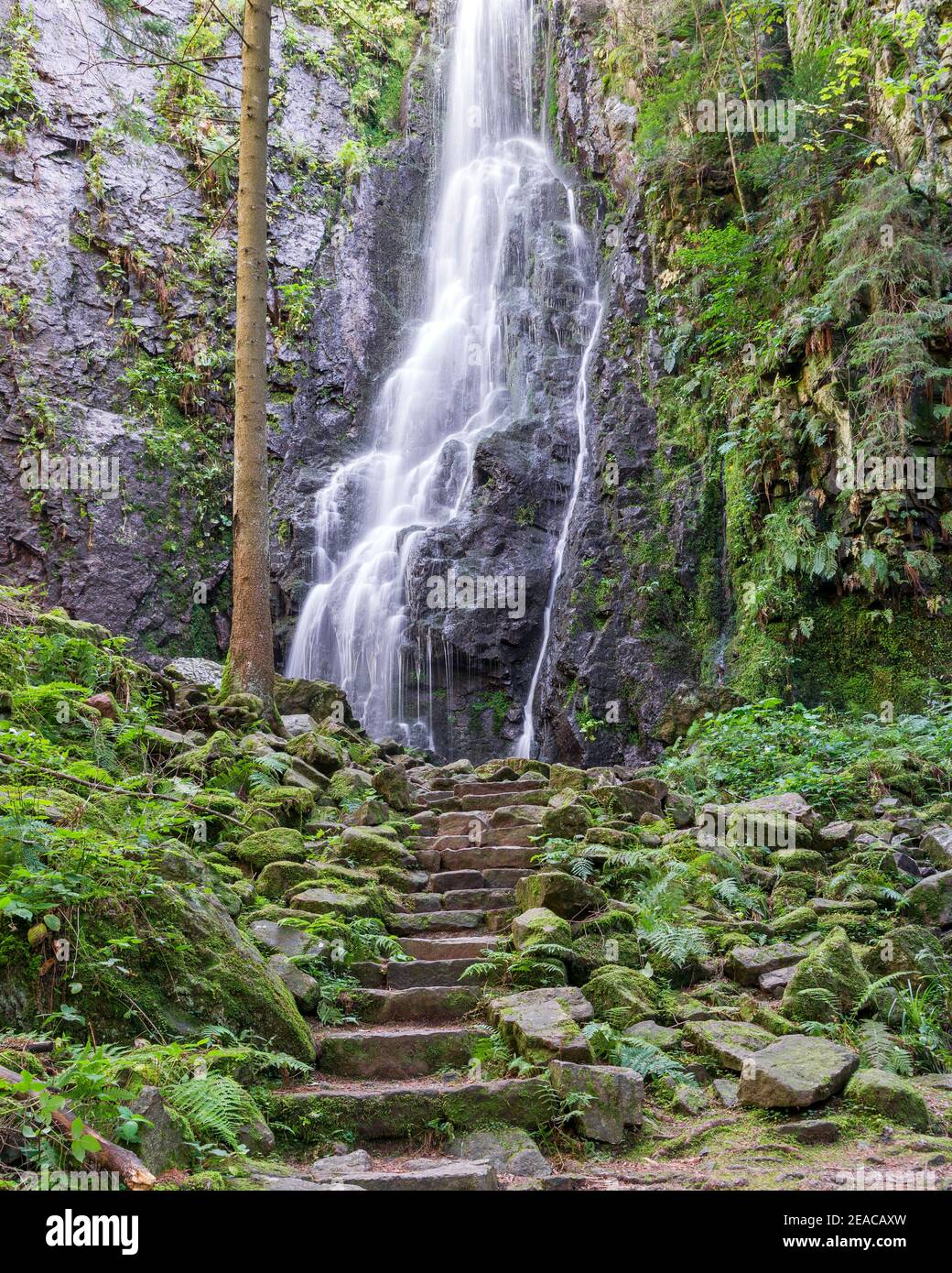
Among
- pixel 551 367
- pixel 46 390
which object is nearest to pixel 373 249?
pixel 551 367

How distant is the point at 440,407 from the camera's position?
1853 cm

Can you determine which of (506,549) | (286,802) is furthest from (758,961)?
(506,549)

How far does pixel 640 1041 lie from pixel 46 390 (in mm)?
16146

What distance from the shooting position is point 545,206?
19906 mm

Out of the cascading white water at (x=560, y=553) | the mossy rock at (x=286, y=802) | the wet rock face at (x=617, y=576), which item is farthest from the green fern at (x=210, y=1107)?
the cascading white water at (x=560, y=553)

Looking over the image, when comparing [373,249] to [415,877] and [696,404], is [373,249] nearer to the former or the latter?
[696,404]

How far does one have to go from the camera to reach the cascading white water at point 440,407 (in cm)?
1519

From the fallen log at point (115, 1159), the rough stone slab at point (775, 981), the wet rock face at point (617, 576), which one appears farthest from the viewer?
the wet rock face at point (617, 576)

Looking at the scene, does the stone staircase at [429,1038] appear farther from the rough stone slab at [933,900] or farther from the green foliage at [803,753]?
the rough stone slab at [933,900]

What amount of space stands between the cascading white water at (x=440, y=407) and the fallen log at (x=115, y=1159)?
12.2 metres

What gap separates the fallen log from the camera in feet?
7.68

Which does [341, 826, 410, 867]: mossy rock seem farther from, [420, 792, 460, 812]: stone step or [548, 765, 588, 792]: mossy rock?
[548, 765, 588, 792]: mossy rock

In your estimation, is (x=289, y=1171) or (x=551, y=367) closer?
(x=289, y=1171)

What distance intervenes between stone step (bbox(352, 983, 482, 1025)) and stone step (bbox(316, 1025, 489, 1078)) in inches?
13.6
